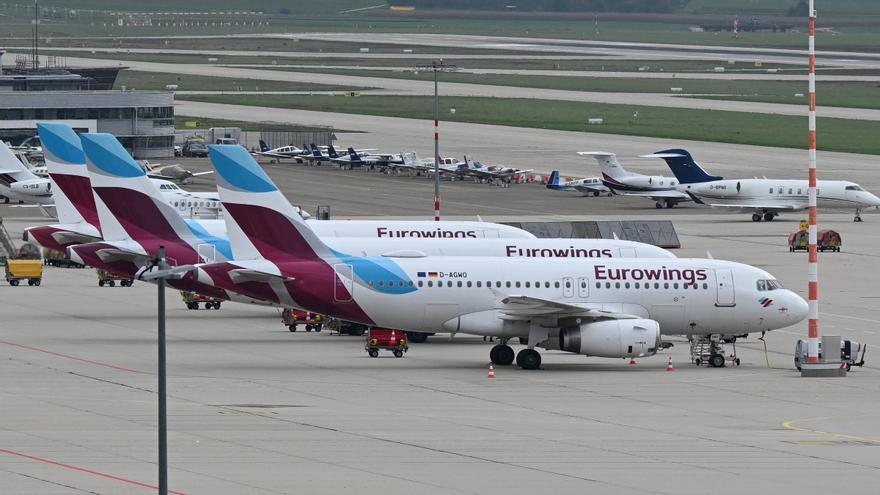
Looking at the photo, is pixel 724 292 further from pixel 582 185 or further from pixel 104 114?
pixel 104 114

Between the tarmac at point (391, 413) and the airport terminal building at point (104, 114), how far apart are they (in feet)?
262

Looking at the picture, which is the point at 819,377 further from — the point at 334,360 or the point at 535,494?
the point at 535,494

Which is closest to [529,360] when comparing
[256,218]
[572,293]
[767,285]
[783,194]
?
[572,293]

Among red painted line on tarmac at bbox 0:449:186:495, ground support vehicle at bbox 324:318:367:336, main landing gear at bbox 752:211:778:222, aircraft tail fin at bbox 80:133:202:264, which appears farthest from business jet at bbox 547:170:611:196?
red painted line on tarmac at bbox 0:449:186:495

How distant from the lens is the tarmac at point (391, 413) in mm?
34562

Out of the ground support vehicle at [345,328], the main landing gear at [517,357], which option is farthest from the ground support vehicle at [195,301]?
the main landing gear at [517,357]

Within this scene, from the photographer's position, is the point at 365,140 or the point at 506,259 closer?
the point at 506,259

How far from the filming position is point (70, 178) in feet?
209

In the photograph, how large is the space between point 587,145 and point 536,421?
109m

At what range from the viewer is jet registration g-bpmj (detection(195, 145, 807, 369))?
51.0 m

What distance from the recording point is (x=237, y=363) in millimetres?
52375

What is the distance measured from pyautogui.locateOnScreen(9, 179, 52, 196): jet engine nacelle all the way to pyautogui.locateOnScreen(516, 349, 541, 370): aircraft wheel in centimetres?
6286

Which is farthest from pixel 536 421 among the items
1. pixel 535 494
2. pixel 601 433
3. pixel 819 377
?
pixel 819 377

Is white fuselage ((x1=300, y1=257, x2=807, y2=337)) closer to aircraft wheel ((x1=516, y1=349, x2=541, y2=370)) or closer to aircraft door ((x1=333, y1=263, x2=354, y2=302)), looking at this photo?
aircraft door ((x1=333, y1=263, x2=354, y2=302))
